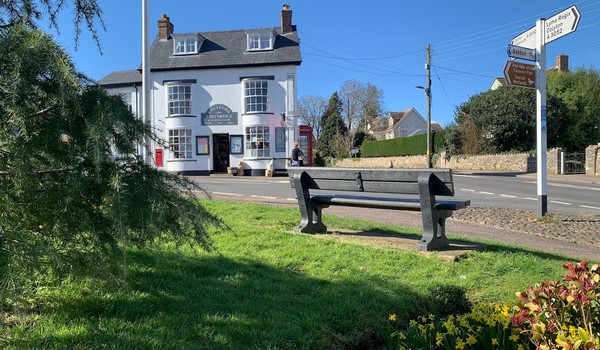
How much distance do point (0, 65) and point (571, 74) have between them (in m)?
45.3

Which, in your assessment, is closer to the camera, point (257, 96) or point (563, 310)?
point (563, 310)

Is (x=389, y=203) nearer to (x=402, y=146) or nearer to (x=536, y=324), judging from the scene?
(x=536, y=324)

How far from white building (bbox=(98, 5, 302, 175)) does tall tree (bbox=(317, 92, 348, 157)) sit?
33212mm

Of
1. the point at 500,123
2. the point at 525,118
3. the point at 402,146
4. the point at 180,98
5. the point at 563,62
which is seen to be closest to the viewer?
the point at 180,98

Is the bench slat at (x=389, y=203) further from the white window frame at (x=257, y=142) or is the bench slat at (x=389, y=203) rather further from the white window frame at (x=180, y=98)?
the white window frame at (x=180, y=98)

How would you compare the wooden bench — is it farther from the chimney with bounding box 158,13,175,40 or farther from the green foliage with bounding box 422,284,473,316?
the chimney with bounding box 158,13,175,40

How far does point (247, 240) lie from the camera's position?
5.68 metres

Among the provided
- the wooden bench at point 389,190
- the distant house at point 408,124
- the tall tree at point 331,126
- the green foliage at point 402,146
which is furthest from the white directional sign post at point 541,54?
the distant house at point 408,124

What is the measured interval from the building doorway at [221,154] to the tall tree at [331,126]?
106ft

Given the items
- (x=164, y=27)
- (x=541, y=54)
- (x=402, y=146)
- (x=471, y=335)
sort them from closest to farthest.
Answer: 1. (x=471, y=335)
2. (x=541, y=54)
3. (x=164, y=27)
4. (x=402, y=146)

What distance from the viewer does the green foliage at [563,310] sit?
8.11ft

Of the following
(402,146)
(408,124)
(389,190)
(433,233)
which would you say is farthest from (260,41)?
(408,124)

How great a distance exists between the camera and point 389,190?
6.04 meters

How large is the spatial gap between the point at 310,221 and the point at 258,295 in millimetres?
3096
